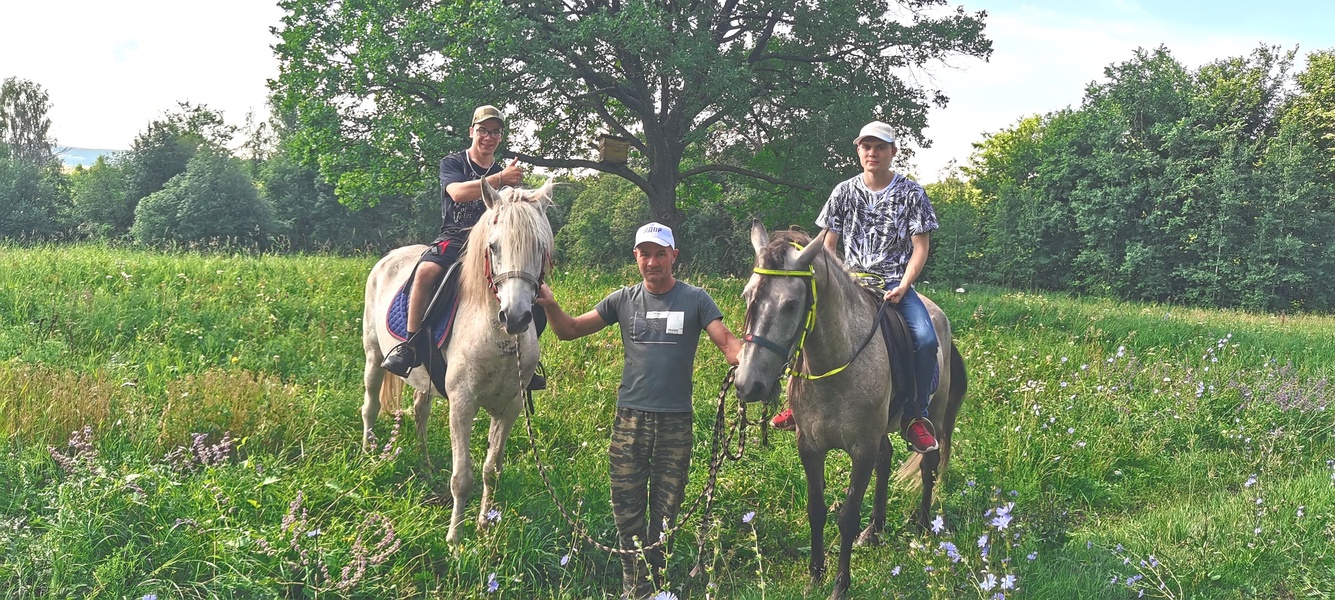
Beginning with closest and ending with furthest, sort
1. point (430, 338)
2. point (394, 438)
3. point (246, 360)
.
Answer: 1. point (430, 338)
2. point (394, 438)
3. point (246, 360)

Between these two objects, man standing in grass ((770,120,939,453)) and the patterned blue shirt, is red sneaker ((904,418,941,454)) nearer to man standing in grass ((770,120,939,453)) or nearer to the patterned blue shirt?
man standing in grass ((770,120,939,453))

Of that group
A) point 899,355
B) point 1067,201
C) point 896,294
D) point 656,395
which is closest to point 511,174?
point 656,395

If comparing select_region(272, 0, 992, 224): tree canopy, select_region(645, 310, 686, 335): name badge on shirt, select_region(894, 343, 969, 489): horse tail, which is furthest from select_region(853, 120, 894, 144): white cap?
select_region(272, 0, 992, 224): tree canopy

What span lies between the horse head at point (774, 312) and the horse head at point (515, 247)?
3.65 ft

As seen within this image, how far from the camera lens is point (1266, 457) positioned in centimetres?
615

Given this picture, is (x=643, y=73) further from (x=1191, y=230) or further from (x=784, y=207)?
(x=1191, y=230)

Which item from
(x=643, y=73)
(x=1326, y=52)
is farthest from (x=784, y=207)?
(x=1326, y=52)

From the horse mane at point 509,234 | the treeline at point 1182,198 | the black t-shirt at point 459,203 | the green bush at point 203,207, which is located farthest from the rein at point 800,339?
the green bush at point 203,207

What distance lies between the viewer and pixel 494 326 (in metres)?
4.09

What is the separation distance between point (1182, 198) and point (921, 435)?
108 feet

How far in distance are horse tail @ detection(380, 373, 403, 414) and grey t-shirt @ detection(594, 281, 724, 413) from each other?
280cm

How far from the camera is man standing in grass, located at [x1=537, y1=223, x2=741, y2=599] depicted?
11.4 ft

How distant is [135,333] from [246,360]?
1.56 metres

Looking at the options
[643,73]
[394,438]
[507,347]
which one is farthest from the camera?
[643,73]
